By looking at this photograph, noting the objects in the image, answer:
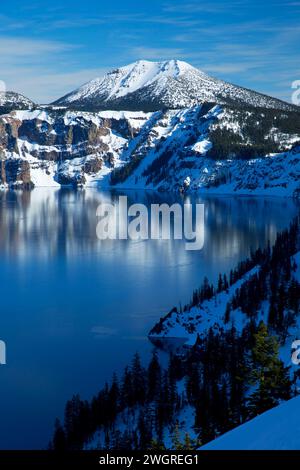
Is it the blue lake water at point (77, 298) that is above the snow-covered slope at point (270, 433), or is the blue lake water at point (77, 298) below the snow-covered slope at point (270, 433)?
below

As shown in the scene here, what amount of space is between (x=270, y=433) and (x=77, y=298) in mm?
48106

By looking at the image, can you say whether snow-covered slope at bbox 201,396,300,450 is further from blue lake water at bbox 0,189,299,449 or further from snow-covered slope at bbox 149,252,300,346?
snow-covered slope at bbox 149,252,300,346

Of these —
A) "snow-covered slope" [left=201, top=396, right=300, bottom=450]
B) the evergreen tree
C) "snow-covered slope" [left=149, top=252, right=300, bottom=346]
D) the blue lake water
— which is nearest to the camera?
"snow-covered slope" [left=201, top=396, right=300, bottom=450]

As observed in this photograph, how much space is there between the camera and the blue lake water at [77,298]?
3744cm

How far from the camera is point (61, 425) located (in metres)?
32.8

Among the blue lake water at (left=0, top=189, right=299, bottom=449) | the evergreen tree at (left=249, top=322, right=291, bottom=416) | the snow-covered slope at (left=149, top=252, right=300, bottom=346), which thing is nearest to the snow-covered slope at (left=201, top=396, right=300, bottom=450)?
the evergreen tree at (left=249, top=322, right=291, bottom=416)

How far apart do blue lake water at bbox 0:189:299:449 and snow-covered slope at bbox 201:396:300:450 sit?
714 inches

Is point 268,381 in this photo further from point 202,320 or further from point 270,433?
point 202,320

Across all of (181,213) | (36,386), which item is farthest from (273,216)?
(36,386)

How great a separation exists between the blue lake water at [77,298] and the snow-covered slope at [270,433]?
59.5 ft

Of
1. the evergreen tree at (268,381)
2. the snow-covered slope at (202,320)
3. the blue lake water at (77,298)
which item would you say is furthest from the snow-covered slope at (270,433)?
the snow-covered slope at (202,320)

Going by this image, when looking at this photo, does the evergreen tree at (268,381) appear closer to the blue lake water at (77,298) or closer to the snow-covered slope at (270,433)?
the snow-covered slope at (270,433)

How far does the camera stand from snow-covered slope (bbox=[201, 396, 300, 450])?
552 inches
